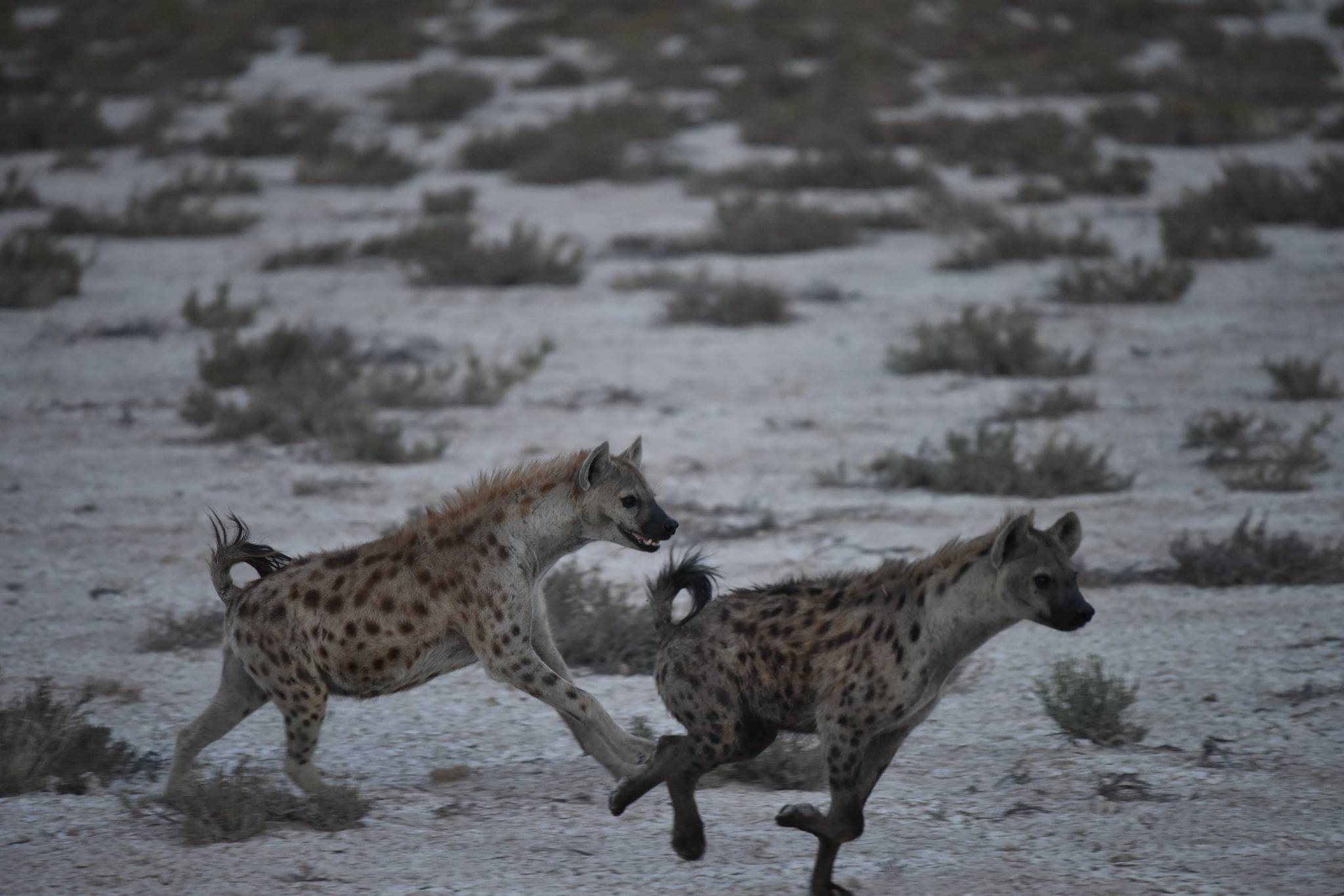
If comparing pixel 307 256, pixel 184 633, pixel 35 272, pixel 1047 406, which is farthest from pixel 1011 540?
pixel 307 256

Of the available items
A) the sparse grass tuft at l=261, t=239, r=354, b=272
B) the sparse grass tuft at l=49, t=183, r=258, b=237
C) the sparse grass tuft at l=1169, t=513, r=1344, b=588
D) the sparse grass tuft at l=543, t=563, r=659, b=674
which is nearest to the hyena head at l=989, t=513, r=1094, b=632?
the sparse grass tuft at l=543, t=563, r=659, b=674

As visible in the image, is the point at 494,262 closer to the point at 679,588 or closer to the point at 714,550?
the point at 714,550

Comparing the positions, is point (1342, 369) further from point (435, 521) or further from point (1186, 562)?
point (435, 521)

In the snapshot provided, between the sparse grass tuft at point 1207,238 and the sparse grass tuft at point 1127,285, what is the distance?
39.4 inches

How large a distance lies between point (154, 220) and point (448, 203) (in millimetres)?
3228

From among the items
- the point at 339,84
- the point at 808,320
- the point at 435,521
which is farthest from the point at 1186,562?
the point at 339,84

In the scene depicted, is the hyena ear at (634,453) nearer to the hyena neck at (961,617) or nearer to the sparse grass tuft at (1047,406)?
the hyena neck at (961,617)

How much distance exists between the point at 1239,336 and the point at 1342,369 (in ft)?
3.89

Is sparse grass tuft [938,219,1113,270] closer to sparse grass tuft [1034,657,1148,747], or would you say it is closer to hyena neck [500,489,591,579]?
sparse grass tuft [1034,657,1148,747]

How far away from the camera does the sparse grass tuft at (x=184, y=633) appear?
7.04m

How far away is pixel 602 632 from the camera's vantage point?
702 cm

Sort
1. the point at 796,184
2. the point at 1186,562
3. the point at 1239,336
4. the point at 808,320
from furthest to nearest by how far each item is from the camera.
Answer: the point at 796,184 → the point at 808,320 → the point at 1239,336 → the point at 1186,562

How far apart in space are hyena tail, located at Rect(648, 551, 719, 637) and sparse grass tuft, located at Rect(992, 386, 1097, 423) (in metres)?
6.27

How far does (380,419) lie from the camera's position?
11.4 meters
